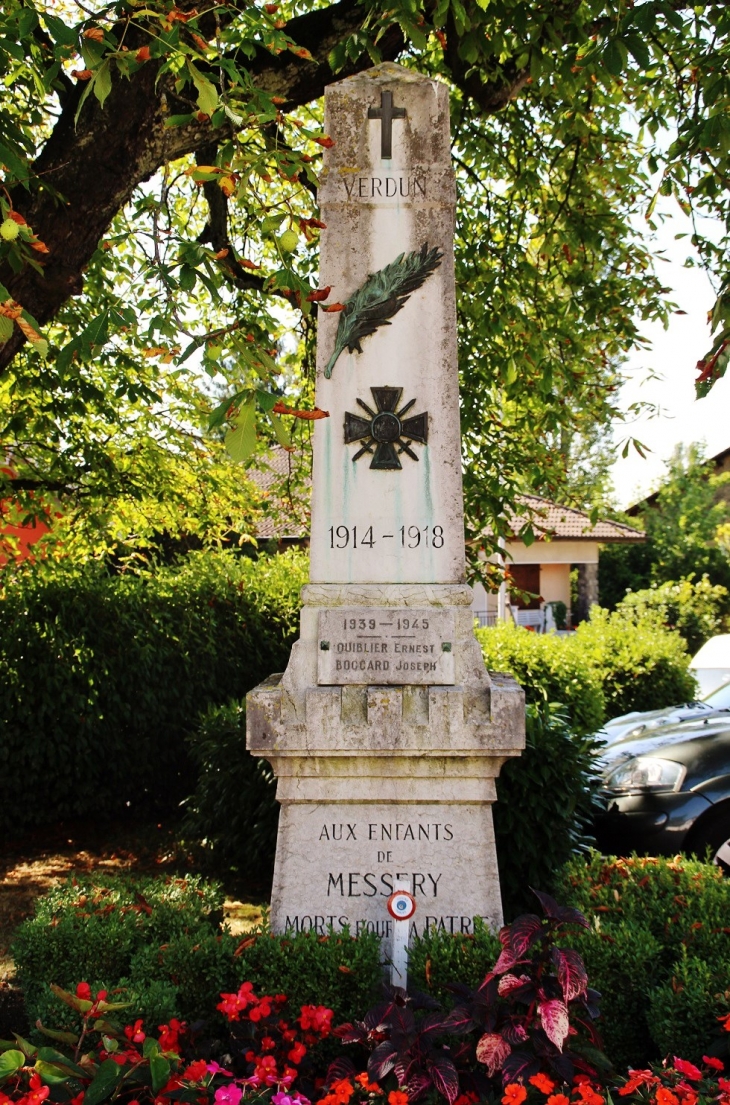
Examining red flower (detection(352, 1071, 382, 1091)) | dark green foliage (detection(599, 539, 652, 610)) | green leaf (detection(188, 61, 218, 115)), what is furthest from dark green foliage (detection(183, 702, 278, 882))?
dark green foliage (detection(599, 539, 652, 610))

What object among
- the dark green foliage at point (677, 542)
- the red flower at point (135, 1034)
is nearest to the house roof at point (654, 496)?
the dark green foliage at point (677, 542)

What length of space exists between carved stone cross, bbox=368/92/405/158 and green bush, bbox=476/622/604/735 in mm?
4294

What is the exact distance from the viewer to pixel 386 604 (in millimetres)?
4039

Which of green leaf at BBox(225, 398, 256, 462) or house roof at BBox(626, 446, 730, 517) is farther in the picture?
house roof at BBox(626, 446, 730, 517)

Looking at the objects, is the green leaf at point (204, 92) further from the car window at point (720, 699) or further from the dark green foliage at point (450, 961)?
the car window at point (720, 699)

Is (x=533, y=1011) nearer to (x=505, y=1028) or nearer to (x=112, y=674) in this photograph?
A: (x=505, y=1028)

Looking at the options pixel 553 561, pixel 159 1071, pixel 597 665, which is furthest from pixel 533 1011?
pixel 553 561

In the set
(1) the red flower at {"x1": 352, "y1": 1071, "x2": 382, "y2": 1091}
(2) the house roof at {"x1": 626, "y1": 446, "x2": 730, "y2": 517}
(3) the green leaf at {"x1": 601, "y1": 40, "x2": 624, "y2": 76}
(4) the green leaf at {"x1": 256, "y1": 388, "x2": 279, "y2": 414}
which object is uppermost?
(2) the house roof at {"x1": 626, "y1": 446, "x2": 730, "y2": 517}

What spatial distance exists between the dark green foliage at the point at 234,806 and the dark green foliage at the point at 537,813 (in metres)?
1.60

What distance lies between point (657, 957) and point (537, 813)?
1953 millimetres

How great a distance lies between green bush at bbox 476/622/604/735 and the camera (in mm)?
7504

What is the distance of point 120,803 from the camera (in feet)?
27.2

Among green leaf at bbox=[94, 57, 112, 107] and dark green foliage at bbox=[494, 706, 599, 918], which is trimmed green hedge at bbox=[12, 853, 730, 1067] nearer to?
dark green foliage at bbox=[494, 706, 599, 918]

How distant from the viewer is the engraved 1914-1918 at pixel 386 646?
3969mm
